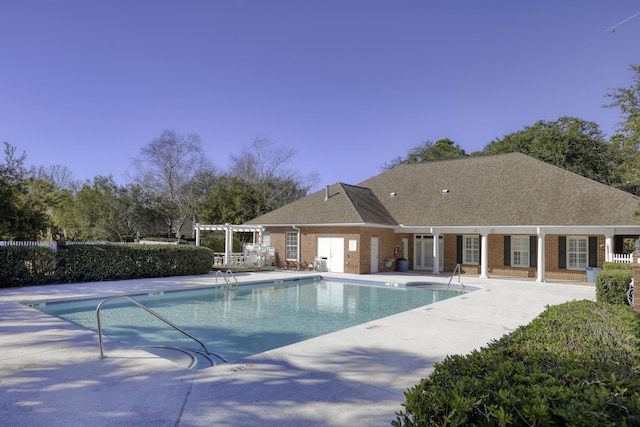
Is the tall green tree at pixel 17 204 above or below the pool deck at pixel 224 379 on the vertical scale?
above

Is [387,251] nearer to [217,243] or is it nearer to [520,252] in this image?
[520,252]

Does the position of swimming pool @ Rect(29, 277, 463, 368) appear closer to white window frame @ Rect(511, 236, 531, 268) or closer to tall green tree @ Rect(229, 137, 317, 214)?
white window frame @ Rect(511, 236, 531, 268)

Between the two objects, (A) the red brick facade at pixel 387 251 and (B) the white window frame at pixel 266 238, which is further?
(B) the white window frame at pixel 266 238

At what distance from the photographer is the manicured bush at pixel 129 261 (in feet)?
51.1

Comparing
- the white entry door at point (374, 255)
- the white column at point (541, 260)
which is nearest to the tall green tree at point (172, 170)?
the white entry door at point (374, 255)

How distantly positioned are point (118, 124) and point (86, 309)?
76.0 feet

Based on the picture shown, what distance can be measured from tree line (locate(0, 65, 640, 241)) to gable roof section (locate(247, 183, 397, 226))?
31.6ft

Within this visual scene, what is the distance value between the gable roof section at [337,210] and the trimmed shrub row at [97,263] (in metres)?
5.74

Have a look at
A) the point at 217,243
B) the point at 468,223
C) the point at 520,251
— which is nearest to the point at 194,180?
the point at 217,243

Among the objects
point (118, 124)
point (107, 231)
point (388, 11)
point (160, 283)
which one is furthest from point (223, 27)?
point (107, 231)

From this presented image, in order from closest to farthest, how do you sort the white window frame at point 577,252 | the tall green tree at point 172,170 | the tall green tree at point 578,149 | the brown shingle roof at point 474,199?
the brown shingle roof at point 474,199
the white window frame at point 577,252
the tall green tree at point 578,149
the tall green tree at point 172,170

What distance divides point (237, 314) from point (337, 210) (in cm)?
1238

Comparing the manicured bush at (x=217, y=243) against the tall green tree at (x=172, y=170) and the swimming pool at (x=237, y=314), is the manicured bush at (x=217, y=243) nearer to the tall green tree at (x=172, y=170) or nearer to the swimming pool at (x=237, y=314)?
the tall green tree at (x=172, y=170)

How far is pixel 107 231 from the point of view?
32906 millimetres
